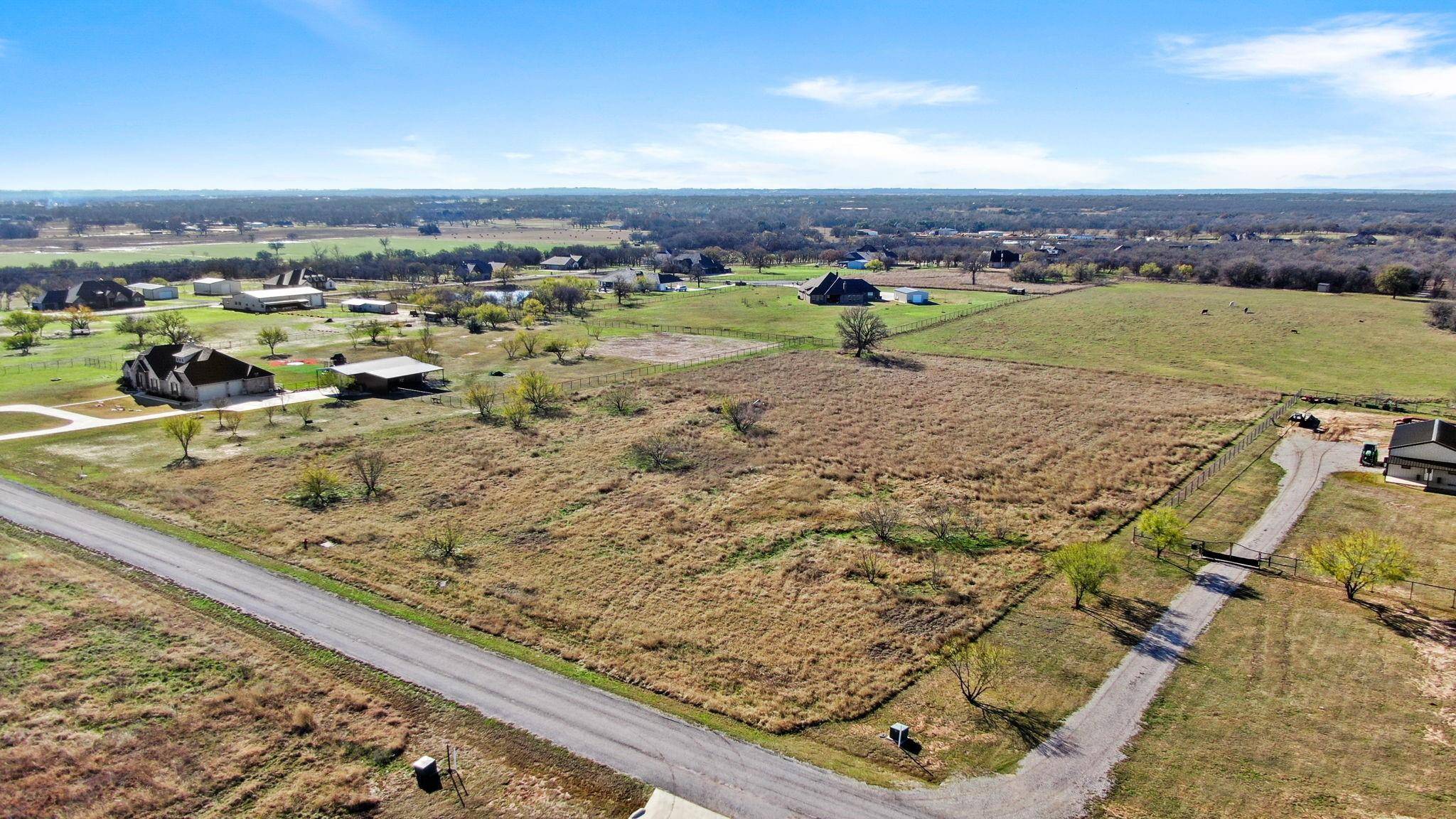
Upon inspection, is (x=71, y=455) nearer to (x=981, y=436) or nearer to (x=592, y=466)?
(x=592, y=466)

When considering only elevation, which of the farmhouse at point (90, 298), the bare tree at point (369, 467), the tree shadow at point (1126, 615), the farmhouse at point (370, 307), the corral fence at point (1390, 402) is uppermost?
the farmhouse at point (90, 298)

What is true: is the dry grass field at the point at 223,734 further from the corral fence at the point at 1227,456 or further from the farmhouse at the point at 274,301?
the farmhouse at the point at 274,301

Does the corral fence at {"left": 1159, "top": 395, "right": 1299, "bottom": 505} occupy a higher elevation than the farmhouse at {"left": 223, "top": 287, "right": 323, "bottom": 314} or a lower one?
lower

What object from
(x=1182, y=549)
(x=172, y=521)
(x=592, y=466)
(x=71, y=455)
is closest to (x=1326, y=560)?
(x=1182, y=549)

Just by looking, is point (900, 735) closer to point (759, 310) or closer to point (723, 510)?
point (723, 510)

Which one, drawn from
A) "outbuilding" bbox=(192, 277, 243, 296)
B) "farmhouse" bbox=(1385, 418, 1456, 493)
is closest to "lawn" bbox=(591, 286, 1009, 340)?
"farmhouse" bbox=(1385, 418, 1456, 493)

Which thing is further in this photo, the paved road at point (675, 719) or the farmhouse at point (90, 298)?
the farmhouse at point (90, 298)

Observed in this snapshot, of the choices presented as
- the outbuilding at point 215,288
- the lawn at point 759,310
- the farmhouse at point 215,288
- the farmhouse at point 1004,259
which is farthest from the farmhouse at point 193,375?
the farmhouse at point 1004,259

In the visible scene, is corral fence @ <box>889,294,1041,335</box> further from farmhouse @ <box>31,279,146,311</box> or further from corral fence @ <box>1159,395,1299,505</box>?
farmhouse @ <box>31,279,146,311</box>
